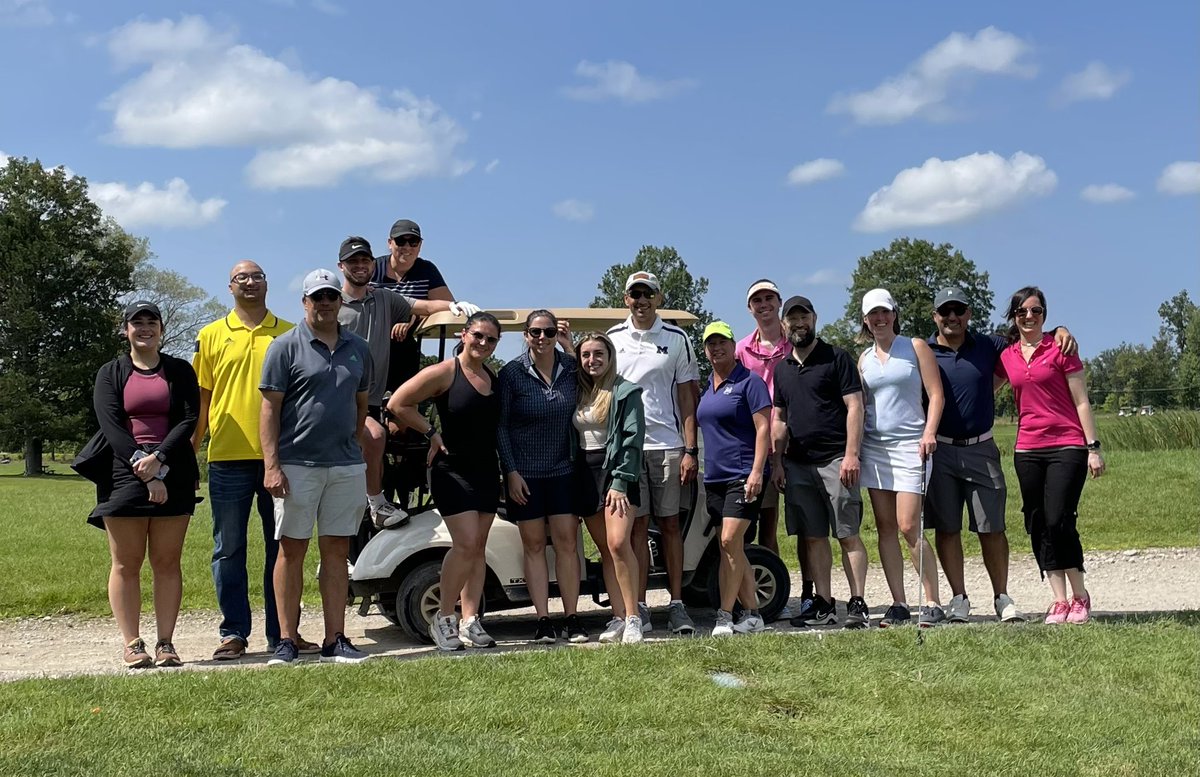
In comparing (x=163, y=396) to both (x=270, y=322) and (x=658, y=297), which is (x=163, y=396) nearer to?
(x=270, y=322)

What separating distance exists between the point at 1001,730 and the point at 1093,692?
871mm

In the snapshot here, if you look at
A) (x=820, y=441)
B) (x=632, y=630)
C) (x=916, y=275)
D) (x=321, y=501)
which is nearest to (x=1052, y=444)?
(x=820, y=441)

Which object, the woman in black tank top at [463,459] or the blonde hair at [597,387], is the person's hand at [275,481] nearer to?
the woman in black tank top at [463,459]

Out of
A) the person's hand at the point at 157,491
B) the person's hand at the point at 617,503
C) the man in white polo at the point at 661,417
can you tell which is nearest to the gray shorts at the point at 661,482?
the man in white polo at the point at 661,417

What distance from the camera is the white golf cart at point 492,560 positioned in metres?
7.13

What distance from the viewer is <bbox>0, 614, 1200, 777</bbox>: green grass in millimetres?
4457

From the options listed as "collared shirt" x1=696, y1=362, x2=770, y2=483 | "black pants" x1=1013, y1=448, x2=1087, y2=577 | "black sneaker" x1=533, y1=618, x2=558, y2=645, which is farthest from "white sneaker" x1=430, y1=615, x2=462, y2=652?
"black pants" x1=1013, y1=448, x2=1087, y2=577

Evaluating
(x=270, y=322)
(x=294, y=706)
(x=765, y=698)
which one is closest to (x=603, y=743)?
(x=765, y=698)

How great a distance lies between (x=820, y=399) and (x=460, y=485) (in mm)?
2329

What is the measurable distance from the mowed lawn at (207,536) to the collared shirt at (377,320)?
2.92 meters

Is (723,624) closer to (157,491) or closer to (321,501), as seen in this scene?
(321,501)

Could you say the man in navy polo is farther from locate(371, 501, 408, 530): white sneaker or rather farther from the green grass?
locate(371, 501, 408, 530): white sneaker

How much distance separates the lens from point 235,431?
264 inches

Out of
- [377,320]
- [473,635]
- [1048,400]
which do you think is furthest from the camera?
[377,320]
